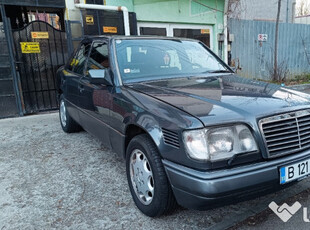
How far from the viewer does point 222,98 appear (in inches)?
85.4

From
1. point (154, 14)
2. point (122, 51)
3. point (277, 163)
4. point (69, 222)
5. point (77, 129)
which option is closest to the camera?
point (277, 163)

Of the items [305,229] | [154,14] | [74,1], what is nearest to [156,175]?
[305,229]

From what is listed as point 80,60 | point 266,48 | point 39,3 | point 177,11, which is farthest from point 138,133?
point 266,48

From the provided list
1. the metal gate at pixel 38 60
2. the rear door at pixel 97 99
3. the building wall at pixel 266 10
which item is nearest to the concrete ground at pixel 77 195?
the rear door at pixel 97 99

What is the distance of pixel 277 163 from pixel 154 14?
691 centimetres

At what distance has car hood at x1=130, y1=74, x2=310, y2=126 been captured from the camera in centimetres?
190

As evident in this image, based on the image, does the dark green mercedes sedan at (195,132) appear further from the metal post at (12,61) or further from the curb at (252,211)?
the metal post at (12,61)

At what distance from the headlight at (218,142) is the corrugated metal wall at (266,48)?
8648mm

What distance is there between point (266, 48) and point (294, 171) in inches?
386

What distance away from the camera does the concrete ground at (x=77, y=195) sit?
2334 mm

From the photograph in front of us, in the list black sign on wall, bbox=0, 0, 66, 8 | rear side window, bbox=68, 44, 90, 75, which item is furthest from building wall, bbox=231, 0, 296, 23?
rear side window, bbox=68, 44, 90, 75

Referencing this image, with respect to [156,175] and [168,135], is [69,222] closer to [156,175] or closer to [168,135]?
[156,175]

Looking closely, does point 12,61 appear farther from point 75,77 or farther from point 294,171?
point 294,171

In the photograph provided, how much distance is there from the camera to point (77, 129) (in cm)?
489
